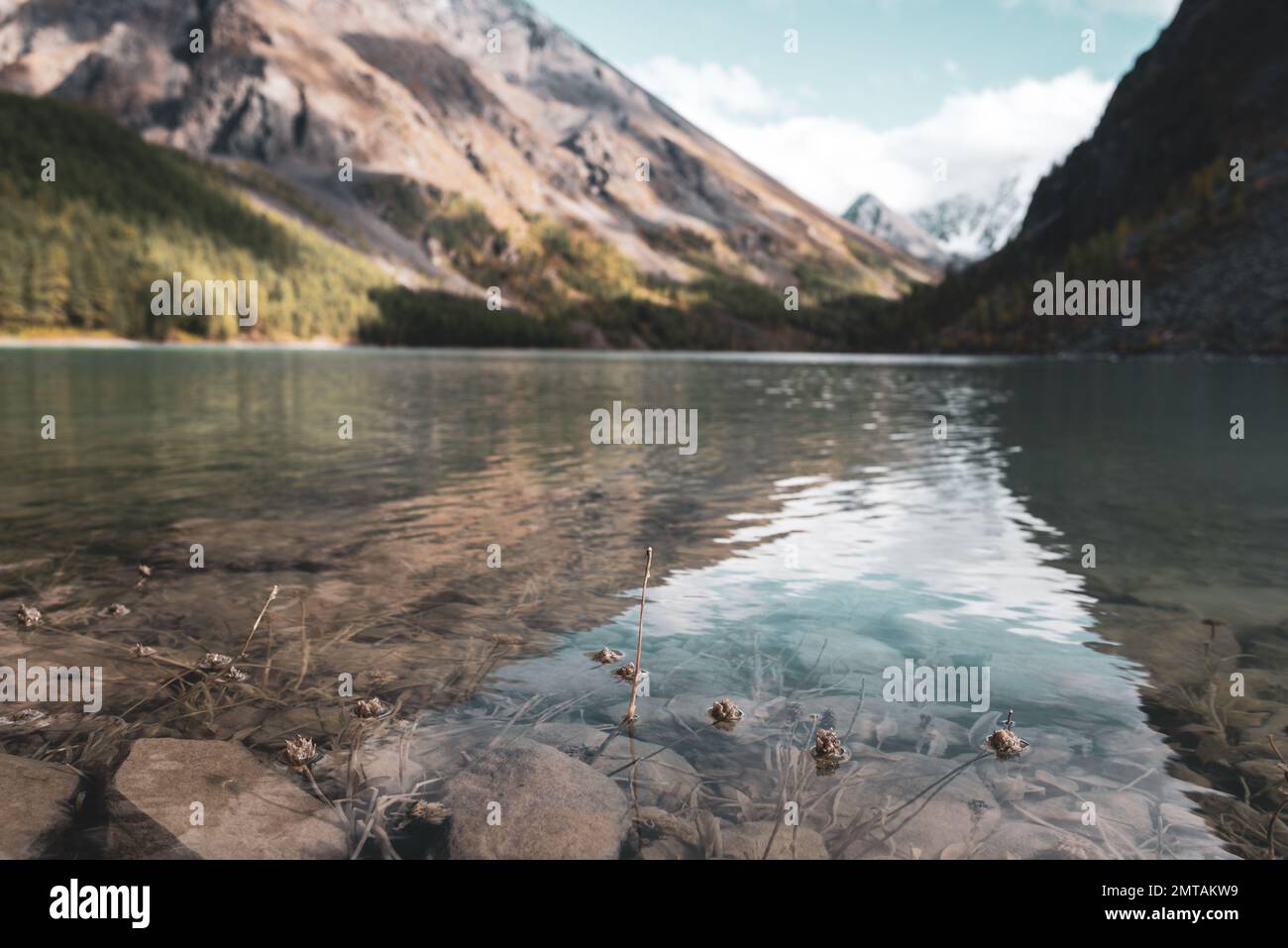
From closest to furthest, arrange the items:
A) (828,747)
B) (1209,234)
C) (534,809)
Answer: (534,809) → (828,747) → (1209,234)

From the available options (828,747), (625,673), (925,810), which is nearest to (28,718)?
(625,673)

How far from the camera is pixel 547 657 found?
31.4ft

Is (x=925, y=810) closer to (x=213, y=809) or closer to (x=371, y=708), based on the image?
(x=371, y=708)

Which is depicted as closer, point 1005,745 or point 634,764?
point 634,764

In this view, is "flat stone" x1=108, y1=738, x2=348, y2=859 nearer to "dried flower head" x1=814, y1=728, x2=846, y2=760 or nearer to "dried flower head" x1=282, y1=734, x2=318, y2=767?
"dried flower head" x1=282, y1=734, x2=318, y2=767

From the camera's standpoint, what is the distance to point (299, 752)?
6844 millimetres

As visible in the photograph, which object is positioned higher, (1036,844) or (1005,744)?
(1005,744)

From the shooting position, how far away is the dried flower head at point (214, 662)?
8914mm

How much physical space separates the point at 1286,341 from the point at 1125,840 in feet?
477

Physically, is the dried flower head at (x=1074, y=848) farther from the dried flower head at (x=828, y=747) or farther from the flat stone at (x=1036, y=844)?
the dried flower head at (x=828, y=747)

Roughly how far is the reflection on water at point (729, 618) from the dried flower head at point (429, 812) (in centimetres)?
21

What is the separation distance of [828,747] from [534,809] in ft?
8.60

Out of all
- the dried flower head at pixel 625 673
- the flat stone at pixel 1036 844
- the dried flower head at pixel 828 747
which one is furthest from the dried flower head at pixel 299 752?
the flat stone at pixel 1036 844
